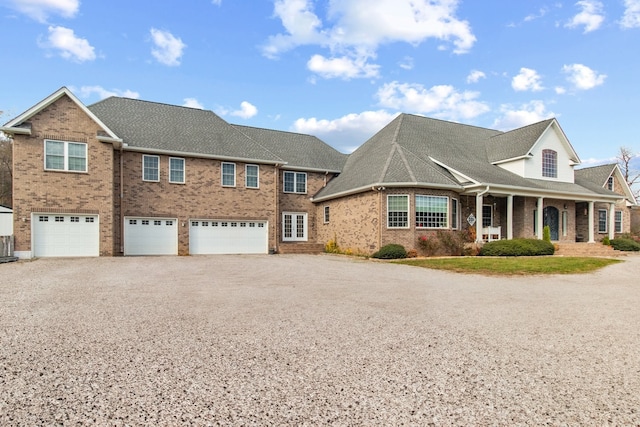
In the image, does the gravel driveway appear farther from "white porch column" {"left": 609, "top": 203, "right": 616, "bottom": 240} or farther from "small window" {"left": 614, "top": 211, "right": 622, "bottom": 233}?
"small window" {"left": 614, "top": 211, "right": 622, "bottom": 233}

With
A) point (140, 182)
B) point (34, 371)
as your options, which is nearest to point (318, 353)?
point (34, 371)

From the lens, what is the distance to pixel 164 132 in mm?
21688

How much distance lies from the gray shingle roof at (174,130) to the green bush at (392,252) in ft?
27.7

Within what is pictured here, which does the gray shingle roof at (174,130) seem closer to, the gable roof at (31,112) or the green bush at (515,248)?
the gable roof at (31,112)

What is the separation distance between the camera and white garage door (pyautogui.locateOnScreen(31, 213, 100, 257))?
17.4 metres

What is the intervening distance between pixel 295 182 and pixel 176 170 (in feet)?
24.4

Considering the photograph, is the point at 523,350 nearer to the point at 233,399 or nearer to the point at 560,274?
the point at 233,399

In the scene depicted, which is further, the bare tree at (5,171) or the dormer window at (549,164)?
the bare tree at (5,171)

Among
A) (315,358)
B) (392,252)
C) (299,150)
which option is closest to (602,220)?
(392,252)

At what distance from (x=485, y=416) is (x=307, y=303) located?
4.69 metres

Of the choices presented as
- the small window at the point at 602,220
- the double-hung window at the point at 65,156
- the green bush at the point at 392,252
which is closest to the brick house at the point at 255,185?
the double-hung window at the point at 65,156

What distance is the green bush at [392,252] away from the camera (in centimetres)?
1839

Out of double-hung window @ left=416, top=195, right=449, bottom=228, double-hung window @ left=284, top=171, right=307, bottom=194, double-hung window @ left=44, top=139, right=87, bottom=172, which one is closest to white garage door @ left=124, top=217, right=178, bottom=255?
double-hung window @ left=44, top=139, right=87, bottom=172

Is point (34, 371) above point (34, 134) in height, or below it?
below
